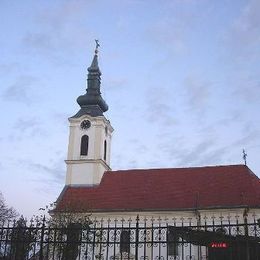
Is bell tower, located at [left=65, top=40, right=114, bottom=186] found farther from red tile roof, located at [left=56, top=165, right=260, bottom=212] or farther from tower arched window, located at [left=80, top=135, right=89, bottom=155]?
red tile roof, located at [left=56, top=165, right=260, bottom=212]

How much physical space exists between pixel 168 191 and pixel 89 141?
30.1 ft

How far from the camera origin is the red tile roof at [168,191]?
3262 centimetres

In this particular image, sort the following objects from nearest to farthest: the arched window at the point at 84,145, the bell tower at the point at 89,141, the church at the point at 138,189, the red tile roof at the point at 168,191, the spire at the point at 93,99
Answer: the church at the point at 138,189 < the red tile roof at the point at 168,191 < the bell tower at the point at 89,141 < the arched window at the point at 84,145 < the spire at the point at 93,99

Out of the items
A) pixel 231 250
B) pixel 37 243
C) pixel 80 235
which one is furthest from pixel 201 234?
pixel 37 243

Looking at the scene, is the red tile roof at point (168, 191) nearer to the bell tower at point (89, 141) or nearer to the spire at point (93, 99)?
the bell tower at point (89, 141)

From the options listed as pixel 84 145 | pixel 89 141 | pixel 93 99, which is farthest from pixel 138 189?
pixel 93 99

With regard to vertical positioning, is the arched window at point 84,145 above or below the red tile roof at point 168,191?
above

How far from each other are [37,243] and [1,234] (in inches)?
41.0

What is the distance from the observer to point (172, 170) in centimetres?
3828

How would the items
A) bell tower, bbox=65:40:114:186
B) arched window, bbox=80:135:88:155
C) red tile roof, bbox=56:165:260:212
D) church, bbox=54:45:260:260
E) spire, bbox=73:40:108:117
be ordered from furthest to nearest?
spire, bbox=73:40:108:117 → arched window, bbox=80:135:88:155 → bell tower, bbox=65:40:114:186 → red tile roof, bbox=56:165:260:212 → church, bbox=54:45:260:260

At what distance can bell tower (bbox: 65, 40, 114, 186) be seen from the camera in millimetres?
39156

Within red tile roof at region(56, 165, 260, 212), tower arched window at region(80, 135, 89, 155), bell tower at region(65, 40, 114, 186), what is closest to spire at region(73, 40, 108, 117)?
bell tower at region(65, 40, 114, 186)

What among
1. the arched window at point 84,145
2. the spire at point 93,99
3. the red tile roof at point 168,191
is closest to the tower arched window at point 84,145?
the arched window at point 84,145

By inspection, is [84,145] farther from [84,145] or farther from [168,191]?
[168,191]
